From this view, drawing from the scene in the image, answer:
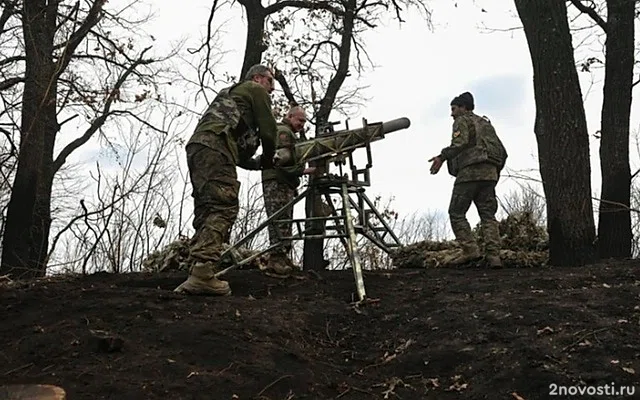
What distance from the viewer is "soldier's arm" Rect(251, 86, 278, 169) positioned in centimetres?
612

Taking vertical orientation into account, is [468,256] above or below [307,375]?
above

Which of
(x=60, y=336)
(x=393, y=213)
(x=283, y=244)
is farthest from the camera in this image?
(x=393, y=213)

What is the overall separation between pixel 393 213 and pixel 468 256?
902cm

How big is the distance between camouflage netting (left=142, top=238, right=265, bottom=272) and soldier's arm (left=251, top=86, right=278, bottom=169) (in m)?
2.22

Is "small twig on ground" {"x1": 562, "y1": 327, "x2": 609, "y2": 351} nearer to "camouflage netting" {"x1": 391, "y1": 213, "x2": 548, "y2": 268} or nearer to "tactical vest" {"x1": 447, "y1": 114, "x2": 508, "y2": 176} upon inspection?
"tactical vest" {"x1": 447, "y1": 114, "x2": 508, "y2": 176}

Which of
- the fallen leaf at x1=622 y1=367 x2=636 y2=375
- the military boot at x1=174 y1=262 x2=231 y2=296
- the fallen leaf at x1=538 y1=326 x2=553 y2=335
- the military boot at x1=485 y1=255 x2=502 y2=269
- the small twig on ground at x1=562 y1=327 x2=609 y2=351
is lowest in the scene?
the fallen leaf at x1=622 y1=367 x2=636 y2=375

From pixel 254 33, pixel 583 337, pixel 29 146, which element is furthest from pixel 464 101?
pixel 29 146

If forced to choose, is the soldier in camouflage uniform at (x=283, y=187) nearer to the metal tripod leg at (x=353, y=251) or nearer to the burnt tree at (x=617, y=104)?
the metal tripod leg at (x=353, y=251)

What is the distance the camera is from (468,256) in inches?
333

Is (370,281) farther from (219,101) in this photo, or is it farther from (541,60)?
(541,60)

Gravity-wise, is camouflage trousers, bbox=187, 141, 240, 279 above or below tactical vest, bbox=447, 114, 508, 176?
below

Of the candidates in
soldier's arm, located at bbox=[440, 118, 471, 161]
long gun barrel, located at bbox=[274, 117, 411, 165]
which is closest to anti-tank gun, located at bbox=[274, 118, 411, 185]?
long gun barrel, located at bbox=[274, 117, 411, 165]

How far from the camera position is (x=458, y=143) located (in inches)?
327

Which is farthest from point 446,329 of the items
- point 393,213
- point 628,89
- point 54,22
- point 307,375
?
point 393,213
